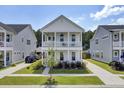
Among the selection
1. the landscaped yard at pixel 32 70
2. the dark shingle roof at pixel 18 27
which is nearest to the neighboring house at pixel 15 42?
Result: the dark shingle roof at pixel 18 27

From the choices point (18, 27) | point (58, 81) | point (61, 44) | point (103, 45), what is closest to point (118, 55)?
point (103, 45)

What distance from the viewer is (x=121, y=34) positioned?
3700 cm

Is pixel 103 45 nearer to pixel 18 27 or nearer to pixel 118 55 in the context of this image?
pixel 118 55

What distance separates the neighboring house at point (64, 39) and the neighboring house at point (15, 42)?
16.6 ft

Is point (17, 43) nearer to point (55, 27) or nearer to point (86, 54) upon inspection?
point (55, 27)

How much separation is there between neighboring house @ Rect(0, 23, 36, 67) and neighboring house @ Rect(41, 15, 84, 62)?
16.6 feet

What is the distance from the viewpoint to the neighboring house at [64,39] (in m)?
33.2

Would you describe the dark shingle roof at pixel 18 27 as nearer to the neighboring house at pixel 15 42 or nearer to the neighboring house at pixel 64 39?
the neighboring house at pixel 15 42

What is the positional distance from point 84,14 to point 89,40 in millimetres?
10803

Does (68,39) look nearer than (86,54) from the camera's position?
Yes

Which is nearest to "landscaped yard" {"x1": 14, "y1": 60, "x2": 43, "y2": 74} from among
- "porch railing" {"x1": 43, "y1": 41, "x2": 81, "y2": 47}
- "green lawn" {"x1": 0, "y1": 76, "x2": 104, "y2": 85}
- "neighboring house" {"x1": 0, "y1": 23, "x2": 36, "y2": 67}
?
"porch railing" {"x1": 43, "y1": 41, "x2": 81, "y2": 47}

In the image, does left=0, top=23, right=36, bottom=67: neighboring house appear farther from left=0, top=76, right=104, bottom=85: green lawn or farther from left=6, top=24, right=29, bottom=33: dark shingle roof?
left=0, top=76, right=104, bottom=85: green lawn
